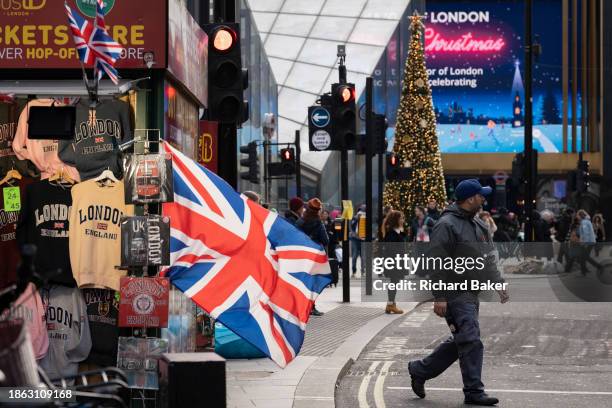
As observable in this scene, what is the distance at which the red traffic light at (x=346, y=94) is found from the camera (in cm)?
2081

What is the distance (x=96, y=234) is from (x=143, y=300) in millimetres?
925

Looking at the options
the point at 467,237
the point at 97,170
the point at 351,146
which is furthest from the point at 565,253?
the point at 97,170

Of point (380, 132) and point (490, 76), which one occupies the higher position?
point (490, 76)

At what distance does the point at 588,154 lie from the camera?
80875mm

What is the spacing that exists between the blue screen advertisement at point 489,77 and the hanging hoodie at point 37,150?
73.6m

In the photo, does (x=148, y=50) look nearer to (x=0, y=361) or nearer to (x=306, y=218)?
(x=0, y=361)

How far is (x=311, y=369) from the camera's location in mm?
12703

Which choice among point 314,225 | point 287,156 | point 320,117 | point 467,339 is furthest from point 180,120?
point 287,156

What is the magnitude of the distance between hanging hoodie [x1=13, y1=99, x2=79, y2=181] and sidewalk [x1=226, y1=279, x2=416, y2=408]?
2370 mm

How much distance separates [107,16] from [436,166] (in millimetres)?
34957

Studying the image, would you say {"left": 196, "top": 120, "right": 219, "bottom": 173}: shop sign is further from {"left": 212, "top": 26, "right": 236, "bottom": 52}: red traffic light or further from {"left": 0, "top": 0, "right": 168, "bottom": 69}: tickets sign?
{"left": 0, "top": 0, "right": 168, "bottom": 69}: tickets sign

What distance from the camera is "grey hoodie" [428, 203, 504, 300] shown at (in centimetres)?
1086

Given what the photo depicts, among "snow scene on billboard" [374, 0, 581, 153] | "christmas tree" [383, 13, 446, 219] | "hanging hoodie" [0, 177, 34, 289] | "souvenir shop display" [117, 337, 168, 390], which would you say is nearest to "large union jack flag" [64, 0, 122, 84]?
"hanging hoodie" [0, 177, 34, 289]

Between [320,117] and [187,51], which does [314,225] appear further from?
[187,51]
